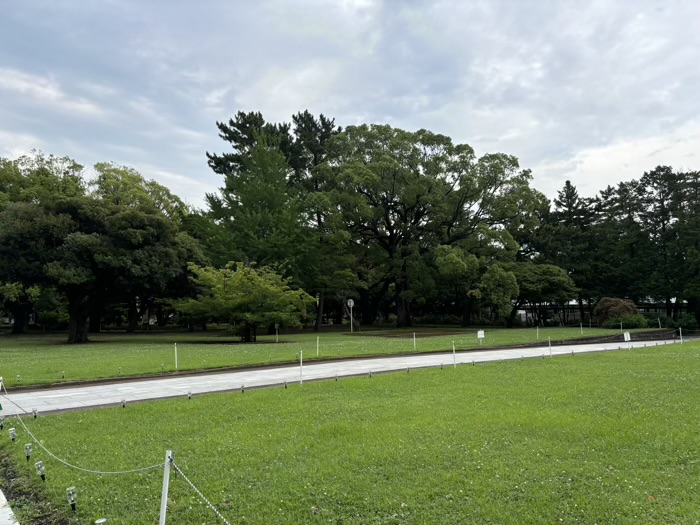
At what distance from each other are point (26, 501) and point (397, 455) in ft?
12.9

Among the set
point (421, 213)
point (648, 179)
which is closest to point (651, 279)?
point (648, 179)

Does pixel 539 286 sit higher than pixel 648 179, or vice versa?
pixel 648 179

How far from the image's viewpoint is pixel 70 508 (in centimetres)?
455

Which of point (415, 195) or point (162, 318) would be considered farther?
point (162, 318)

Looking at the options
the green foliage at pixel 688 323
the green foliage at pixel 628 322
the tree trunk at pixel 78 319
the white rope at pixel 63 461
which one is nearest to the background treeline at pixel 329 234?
the tree trunk at pixel 78 319

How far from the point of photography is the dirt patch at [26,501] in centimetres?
447

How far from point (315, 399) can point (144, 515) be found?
554cm

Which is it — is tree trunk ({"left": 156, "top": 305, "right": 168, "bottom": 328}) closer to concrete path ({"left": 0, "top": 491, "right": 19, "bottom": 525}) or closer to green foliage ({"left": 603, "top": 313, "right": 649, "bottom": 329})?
green foliage ({"left": 603, "top": 313, "right": 649, "bottom": 329})

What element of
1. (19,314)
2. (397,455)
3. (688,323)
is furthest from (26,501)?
(19,314)

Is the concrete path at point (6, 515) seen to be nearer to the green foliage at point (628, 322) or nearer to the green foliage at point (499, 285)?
the green foliage at point (499, 285)

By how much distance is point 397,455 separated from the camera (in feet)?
18.9

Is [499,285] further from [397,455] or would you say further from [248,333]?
[397,455]

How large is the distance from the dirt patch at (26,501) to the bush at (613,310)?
4020 centimetres

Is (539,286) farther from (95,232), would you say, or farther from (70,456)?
(70,456)
